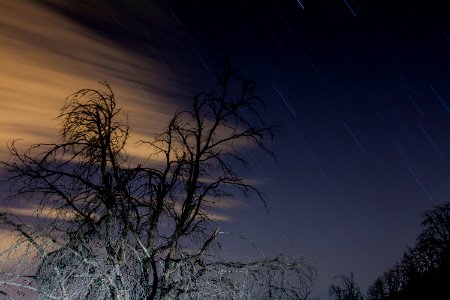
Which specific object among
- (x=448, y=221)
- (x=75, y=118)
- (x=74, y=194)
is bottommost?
(x=74, y=194)

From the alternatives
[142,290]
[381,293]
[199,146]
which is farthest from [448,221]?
[142,290]

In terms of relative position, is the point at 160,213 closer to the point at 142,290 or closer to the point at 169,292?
the point at 169,292

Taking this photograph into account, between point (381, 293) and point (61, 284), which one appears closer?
point (61, 284)

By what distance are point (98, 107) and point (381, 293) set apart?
157 ft

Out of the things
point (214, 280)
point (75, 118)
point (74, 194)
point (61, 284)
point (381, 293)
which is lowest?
point (61, 284)

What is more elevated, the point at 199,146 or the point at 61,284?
the point at 199,146

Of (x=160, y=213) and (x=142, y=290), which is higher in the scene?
(x=160, y=213)

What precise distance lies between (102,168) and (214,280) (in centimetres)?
327

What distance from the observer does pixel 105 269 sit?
7.12 meters

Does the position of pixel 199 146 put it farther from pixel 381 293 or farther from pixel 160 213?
pixel 381 293

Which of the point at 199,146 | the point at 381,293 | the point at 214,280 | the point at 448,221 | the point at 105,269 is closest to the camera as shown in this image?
the point at 105,269

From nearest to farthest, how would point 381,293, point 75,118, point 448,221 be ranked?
point 75,118 < point 448,221 < point 381,293

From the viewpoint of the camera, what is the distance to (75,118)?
9.45m

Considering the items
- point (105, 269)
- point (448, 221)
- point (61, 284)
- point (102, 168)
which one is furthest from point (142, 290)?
point (448, 221)
